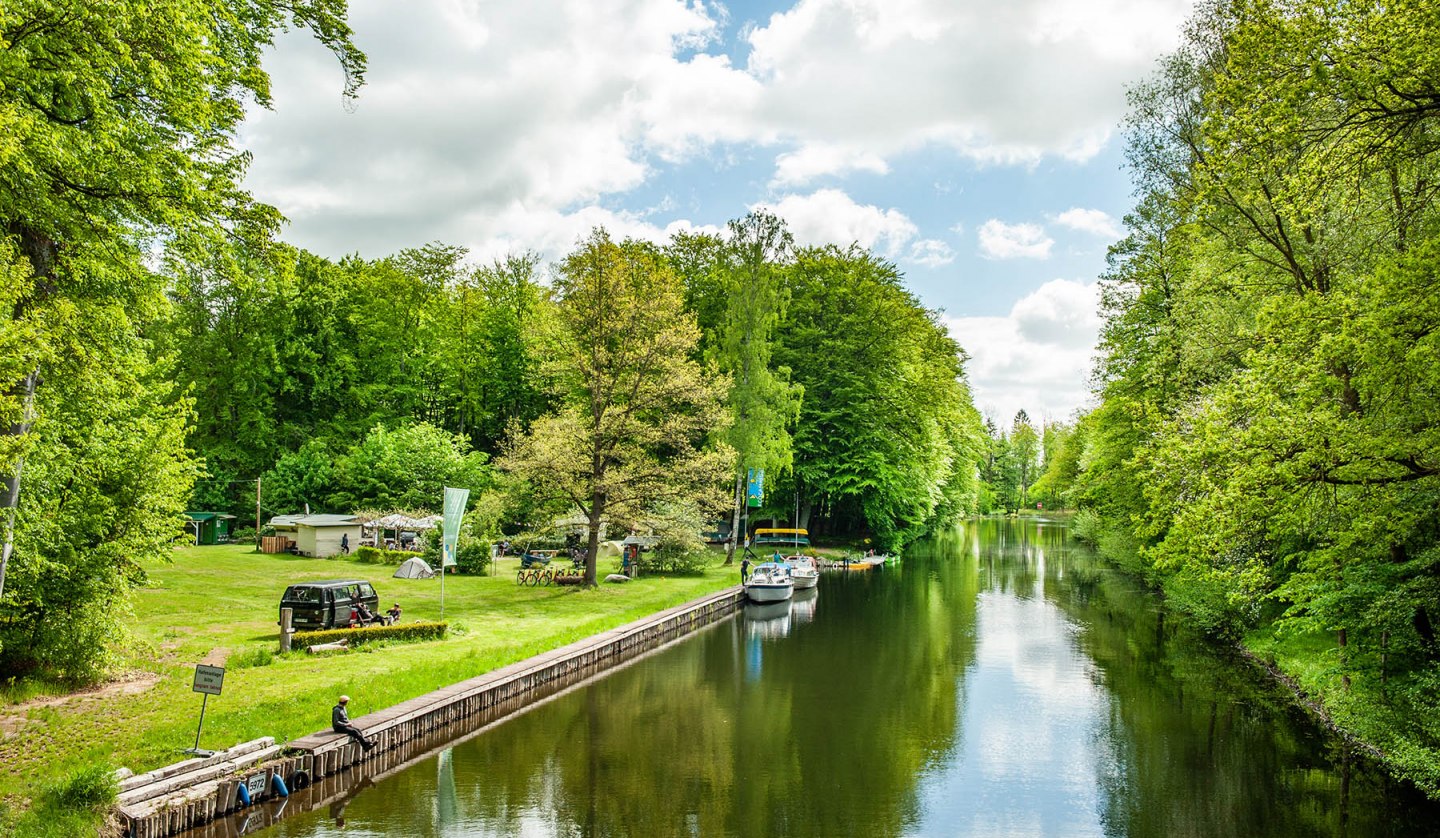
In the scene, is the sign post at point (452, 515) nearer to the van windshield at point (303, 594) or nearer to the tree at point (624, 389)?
the van windshield at point (303, 594)

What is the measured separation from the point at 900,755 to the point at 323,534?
105 ft

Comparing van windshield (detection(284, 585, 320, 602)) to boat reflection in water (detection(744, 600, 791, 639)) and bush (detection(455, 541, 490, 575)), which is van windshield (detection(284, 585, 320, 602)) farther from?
bush (detection(455, 541, 490, 575))

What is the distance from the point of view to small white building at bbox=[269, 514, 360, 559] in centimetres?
3891

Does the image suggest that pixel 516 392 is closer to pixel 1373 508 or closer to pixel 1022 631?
pixel 1022 631

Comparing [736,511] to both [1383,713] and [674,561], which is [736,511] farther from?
[1383,713]

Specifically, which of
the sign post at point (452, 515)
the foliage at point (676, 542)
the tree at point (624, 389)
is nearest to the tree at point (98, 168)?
the sign post at point (452, 515)

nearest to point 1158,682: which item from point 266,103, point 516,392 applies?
point 266,103

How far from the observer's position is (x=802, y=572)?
3906cm

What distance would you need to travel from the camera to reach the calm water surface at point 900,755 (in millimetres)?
12555

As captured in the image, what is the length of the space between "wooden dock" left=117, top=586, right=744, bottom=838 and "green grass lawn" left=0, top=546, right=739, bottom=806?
21.3 inches

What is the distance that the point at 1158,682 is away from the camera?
21531mm

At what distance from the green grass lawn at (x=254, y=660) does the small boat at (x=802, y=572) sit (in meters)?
6.79

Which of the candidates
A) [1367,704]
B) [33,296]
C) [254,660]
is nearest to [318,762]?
[254,660]

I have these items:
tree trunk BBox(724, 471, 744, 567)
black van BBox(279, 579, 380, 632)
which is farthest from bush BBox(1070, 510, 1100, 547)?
black van BBox(279, 579, 380, 632)
